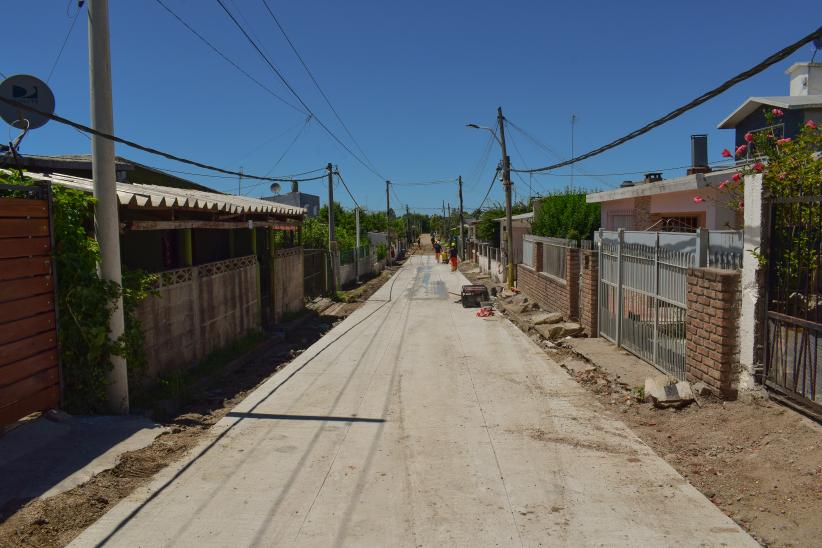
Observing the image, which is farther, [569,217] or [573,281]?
[569,217]

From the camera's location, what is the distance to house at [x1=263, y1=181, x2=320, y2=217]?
1758 inches

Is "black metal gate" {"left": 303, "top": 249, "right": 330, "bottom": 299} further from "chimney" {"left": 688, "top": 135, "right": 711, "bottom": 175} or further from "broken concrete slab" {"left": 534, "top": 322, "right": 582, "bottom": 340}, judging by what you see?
"chimney" {"left": 688, "top": 135, "right": 711, "bottom": 175}

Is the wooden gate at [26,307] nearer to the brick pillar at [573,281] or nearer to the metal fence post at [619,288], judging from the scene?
the metal fence post at [619,288]

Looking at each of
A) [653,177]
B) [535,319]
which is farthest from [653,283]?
[653,177]

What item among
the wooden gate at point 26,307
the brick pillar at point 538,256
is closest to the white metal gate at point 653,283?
the brick pillar at point 538,256

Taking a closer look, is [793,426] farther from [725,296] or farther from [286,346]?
[286,346]

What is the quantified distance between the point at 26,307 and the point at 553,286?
13.1 meters

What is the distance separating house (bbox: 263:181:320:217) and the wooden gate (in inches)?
1446

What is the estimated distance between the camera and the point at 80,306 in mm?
6777

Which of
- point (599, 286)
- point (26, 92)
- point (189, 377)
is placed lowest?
point (189, 377)

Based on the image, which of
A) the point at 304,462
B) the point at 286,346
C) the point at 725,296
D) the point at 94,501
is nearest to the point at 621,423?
the point at 725,296

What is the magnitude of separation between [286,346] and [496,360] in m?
5.22

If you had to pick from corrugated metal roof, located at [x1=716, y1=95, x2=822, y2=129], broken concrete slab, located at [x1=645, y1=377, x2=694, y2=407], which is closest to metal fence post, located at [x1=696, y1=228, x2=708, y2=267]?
broken concrete slab, located at [x1=645, y1=377, x2=694, y2=407]

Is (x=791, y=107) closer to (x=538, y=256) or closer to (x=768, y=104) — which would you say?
(x=768, y=104)
